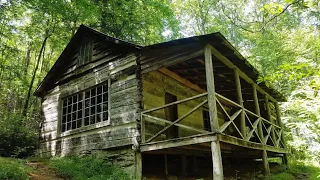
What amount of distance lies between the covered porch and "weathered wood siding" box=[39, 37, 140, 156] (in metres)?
0.52

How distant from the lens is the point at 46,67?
889 inches

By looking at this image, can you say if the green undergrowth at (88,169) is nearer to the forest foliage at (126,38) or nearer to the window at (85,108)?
the window at (85,108)

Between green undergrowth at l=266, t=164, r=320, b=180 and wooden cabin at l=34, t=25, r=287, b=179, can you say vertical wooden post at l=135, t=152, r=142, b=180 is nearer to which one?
wooden cabin at l=34, t=25, r=287, b=179

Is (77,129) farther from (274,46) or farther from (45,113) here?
(274,46)

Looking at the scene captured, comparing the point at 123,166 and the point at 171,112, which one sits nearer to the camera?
the point at 123,166

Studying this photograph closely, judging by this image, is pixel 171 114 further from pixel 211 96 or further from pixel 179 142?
pixel 211 96

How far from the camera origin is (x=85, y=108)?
1012cm

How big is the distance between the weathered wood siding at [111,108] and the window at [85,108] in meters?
0.23

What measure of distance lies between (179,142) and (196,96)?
1315mm

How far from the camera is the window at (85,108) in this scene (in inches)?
377

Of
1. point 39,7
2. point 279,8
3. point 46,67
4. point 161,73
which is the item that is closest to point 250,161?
point 161,73

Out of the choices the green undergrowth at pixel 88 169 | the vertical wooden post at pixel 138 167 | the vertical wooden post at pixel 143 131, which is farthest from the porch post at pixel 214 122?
the green undergrowth at pixel 88 169

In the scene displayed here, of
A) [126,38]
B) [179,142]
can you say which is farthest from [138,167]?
[126,38]

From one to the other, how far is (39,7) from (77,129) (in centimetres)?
913
